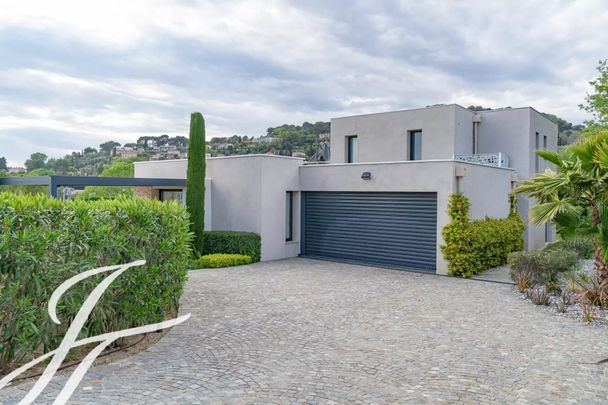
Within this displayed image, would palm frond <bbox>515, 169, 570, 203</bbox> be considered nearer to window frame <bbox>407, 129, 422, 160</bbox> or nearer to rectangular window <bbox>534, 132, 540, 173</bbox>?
window frame <bbox>407, 129, 422, 160</bbox>

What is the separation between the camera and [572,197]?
336 inches

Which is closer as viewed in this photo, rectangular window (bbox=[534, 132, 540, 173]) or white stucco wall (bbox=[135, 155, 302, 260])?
white stucco wall (bbox=[135, 155, 302, 260])

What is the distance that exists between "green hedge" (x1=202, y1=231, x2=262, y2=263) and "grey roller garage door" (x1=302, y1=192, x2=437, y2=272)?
7.16 feet

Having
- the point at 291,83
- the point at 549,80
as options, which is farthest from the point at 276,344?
the point at 549,80

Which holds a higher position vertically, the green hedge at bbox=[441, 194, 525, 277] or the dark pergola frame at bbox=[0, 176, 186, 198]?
the dark pergola frame at bbox=[0, 176, 186, 198]

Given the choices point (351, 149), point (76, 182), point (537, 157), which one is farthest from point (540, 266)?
point (76, 182)

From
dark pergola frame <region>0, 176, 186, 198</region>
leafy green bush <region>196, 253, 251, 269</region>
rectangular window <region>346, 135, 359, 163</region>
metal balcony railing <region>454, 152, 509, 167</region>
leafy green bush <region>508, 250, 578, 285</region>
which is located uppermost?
rectangular window <region>346, 135, 359, 163</region>

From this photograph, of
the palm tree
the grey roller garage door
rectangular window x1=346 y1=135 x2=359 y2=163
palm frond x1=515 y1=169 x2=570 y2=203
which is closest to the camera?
the palm tree

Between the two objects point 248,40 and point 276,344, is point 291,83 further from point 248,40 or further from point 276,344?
point 276,344

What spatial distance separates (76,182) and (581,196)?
12.6 meters

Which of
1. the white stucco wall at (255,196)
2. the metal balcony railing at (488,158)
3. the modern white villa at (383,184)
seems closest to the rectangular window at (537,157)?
the modern white villa at (383,184)

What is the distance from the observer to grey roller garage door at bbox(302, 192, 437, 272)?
13.0m

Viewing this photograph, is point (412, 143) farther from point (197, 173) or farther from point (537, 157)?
point (197, 173)

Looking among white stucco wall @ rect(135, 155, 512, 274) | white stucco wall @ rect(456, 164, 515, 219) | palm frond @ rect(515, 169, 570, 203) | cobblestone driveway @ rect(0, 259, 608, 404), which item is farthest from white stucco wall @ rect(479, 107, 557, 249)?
cobblestone driveway @ rect(0, 259, 608, 404)
